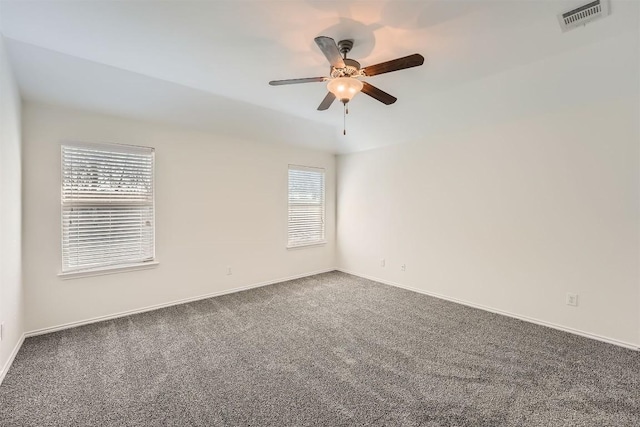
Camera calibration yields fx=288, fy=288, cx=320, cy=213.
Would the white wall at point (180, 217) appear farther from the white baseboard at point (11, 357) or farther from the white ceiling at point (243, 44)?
the white ceiling at point (243, 44)

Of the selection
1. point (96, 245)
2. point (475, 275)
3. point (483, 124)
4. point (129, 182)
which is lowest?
point (475, 275)

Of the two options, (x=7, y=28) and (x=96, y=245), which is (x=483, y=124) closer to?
(x=7, y=28)

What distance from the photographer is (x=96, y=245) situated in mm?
3277

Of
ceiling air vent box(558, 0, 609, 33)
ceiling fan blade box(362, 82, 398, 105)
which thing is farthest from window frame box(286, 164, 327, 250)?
ceiling air vent box(558, 0, 609, 33)

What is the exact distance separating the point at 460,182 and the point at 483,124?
0.77 meters

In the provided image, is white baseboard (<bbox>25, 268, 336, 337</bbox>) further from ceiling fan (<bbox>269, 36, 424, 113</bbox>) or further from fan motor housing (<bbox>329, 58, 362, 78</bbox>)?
fan motor housing (<bbox>329, 58, 362, 78</bbox>)

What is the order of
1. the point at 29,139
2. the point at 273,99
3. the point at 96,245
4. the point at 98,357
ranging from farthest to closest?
the point at 273,99 < the point at 96,245 < the point at 29,139 < the point at 98,357

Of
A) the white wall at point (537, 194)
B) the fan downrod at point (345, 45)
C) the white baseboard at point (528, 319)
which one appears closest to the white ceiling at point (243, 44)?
the fan downrod at point (345, 45)

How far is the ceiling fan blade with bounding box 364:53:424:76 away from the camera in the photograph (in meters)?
1.92

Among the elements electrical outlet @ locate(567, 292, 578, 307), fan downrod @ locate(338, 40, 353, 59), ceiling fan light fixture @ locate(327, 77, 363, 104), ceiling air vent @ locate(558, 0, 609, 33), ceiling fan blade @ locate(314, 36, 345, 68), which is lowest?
electrical outlet @ locate(567, 292, 578, 307)

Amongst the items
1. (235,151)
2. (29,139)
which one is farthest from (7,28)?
(235,151)

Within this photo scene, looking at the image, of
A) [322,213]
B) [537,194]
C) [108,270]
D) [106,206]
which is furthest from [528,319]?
[106,206]

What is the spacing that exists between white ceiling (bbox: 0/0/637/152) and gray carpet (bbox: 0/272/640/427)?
254 cm

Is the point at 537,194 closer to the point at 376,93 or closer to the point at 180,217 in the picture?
the point at 376,93
